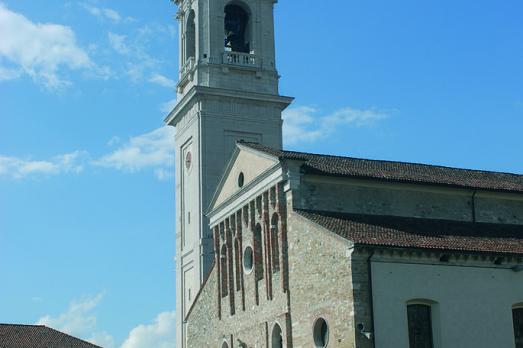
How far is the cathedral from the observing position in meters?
28.0

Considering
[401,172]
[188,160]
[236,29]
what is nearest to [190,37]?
[236,29]

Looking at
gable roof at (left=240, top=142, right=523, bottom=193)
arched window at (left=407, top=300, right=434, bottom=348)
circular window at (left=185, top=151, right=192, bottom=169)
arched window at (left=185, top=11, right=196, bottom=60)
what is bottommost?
arched window at (left=407, top=300, right=434, bottom=348)

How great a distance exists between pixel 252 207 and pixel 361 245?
862cm

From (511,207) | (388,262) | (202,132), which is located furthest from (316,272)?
(202,132)

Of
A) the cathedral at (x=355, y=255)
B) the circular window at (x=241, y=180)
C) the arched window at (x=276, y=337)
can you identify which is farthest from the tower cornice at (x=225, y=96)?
the arched window at (x=276, y=337)

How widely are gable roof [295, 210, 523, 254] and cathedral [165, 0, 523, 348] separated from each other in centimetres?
8

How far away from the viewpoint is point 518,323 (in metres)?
30.0

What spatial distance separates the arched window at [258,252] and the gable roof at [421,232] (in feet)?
10.9

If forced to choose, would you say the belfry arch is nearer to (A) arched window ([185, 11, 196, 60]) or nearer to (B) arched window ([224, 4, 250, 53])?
(B) arched window ([224, 4, 250, 53])

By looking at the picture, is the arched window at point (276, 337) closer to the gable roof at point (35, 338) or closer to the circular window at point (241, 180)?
the circular window at point (241, 180)

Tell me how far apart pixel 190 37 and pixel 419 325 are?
2885 cm

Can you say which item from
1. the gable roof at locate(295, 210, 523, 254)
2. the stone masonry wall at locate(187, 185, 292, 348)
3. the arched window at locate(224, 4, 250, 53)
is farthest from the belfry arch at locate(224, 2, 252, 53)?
the gable roof at locate(295, 210, 523, 254)

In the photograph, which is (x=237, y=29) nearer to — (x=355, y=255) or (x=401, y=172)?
(x=401, y=172)

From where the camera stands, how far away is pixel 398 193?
34.0m
